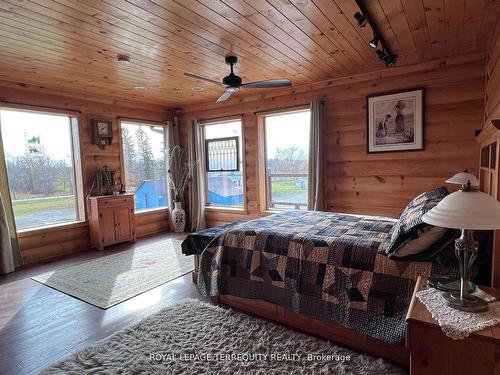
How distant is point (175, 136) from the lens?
6090mm

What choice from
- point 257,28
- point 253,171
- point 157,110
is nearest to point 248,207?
point 253,171

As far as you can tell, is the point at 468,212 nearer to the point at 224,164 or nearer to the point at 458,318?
the point at 458,318

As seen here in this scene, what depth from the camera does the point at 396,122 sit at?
152 inches

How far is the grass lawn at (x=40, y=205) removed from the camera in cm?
424

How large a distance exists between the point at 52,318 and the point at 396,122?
171 inches

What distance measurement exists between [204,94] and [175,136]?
1422 mm

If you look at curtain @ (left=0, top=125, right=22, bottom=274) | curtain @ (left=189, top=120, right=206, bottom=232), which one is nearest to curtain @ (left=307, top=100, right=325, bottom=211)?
curtain @ (left=189, top=120, right=206, bottom=232)

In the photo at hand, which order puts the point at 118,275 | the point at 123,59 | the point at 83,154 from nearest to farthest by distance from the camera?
the point at 123,59 → the point at 118,275 → the point at 83,154

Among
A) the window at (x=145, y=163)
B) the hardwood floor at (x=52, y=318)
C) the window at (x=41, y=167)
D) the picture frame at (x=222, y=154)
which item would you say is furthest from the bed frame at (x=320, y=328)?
the window at (x=145, y=163)

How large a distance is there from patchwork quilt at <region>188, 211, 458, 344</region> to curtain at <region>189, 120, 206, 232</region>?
Result: 293 cm

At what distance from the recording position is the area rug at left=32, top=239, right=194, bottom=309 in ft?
10.1

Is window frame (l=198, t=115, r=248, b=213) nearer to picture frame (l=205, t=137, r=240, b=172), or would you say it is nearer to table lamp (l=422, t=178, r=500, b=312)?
picture frame (l=205, t=137, r=240, b=172)

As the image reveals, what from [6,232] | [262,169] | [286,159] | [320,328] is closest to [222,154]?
[262,169]

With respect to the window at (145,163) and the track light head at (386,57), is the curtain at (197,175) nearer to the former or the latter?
the window at (145,163)
